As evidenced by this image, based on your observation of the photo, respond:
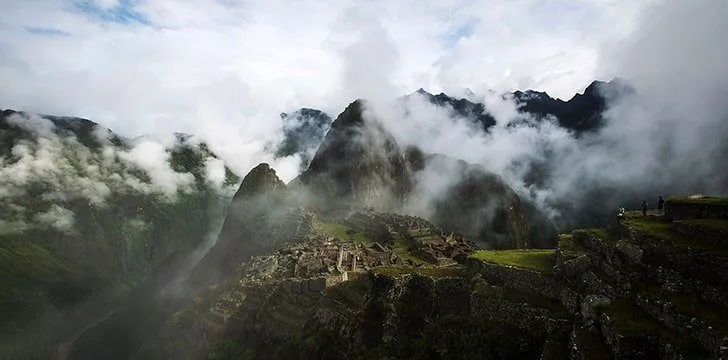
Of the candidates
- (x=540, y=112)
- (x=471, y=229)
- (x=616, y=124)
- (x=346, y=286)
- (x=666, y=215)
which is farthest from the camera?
(x=540, y=112)

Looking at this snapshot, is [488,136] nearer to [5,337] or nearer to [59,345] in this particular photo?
[59,345]

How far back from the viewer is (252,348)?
57031 millimetres

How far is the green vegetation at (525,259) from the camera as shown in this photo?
33.7 meters

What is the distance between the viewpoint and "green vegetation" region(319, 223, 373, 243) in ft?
265

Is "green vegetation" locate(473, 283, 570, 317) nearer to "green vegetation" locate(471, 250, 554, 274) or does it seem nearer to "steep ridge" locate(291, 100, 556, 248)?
"green vegetation" locate(471, 250, 554, 274)

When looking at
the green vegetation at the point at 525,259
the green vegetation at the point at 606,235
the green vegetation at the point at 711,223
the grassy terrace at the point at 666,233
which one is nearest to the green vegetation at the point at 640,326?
the grassy terrace at the point at 666,233

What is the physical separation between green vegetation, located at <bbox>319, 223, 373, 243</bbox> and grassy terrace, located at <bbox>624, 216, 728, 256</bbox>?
164ft

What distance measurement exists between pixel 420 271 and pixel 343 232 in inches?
1553

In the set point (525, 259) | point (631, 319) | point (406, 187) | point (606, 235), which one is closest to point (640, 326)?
point (631, 319)

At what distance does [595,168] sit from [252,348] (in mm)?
98306

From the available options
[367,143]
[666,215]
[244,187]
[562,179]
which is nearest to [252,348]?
[666,215]

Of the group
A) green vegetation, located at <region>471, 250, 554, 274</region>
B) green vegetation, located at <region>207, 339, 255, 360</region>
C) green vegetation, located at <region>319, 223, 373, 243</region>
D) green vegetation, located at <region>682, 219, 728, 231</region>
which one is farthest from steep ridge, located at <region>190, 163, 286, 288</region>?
green vegetation, located at <region>682, 219, 728, 231</region>

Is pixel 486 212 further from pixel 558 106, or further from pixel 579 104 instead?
pixel 558 106

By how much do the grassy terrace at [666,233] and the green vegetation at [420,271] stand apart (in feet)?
50.1
